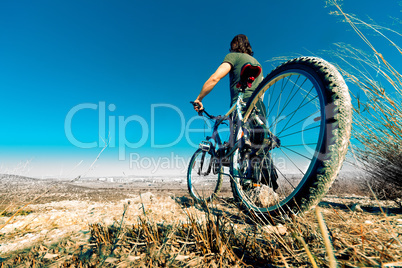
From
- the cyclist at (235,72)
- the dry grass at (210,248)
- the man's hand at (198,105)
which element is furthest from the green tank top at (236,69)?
the dry grass at (210,248)

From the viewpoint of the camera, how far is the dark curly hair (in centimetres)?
321

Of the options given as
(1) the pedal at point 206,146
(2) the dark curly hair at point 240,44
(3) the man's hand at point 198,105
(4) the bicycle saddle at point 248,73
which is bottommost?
(1) the pedal at point 206,146

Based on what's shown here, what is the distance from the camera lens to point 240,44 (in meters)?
3.20

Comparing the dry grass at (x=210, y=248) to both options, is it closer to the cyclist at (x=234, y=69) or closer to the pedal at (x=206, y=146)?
the cyclist at (x=234, y=69)

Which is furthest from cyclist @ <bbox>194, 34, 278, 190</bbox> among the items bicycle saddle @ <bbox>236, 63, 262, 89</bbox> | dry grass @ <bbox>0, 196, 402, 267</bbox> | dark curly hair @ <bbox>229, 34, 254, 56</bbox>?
dry grass @ <bbox>0, 196, 402, 267</bbox>

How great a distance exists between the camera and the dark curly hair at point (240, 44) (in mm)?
3205

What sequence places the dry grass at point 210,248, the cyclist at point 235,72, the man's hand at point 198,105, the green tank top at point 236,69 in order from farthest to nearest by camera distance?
the man's hand at point 198,105 → the green tank top at point 236,69 → the cyclist at point 235,72 → the dry grass at point 210,248

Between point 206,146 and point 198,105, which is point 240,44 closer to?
point 198,105

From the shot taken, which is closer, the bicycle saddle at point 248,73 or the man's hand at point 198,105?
the bicycle saddle at point 248,73

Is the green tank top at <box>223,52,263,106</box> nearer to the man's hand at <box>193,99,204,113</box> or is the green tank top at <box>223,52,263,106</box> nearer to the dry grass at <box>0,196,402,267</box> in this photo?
the man's hand at <box>193,99,204,113</box>

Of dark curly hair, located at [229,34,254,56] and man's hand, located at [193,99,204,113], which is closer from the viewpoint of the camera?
man's hand, located at [193,99,204,113]

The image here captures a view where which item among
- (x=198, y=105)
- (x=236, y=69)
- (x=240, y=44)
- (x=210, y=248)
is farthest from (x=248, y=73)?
(x=210, y=248)

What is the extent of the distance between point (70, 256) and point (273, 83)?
6.83 ft

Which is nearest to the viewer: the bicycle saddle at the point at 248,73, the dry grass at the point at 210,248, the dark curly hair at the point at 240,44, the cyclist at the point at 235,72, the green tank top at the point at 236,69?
the dry grass at the point at 210,248
